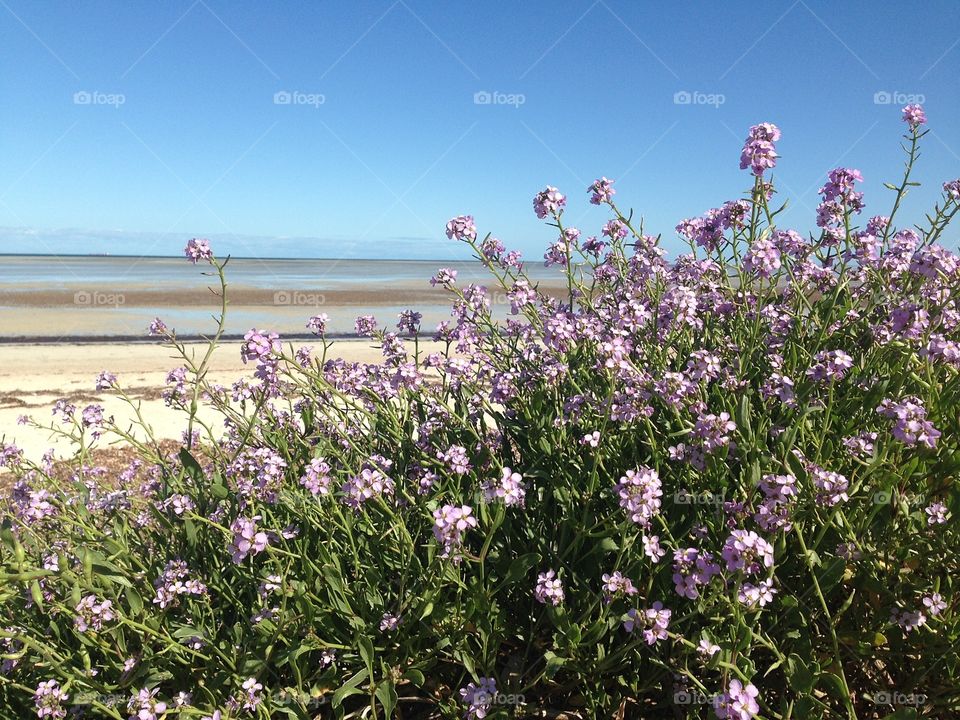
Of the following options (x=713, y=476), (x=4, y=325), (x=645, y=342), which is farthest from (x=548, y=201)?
(x=4, y=325)

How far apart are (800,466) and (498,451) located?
1081 millimetres

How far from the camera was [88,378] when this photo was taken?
1000 centimetres

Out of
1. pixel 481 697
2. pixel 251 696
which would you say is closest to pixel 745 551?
pixel 481 697

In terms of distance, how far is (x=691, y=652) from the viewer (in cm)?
212

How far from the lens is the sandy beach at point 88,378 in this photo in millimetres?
7188

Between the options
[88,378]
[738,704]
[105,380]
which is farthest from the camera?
[88,378]

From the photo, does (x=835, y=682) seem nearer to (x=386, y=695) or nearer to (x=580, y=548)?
(x=580, y=548)

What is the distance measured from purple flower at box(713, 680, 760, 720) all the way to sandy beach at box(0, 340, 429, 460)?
5262 millimetres

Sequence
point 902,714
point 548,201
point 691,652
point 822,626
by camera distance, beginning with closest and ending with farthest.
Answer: point 902,714, point 691,652, point 822,626, point 548,201

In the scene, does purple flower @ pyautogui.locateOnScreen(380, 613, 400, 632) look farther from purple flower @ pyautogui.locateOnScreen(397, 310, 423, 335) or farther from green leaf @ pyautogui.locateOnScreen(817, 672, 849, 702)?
purple flower @ pyautogui.locateOnScreen(397, 310, 423, 335)

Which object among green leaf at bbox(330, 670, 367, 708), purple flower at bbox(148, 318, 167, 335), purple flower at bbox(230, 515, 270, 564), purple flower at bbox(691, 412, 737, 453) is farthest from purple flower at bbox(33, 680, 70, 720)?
purple flower at bbox(691, 412, 737, 453)

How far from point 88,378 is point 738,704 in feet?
33.7

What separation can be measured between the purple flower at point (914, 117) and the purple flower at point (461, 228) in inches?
74.5

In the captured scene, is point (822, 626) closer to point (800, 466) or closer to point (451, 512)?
point (800, 466)
